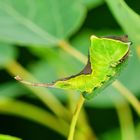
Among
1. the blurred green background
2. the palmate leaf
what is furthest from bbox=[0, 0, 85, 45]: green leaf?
the palmate leaf

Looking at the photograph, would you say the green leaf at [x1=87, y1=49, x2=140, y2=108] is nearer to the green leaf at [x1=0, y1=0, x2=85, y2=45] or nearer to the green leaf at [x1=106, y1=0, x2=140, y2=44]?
the green leaf at [x1=0, y1=0, x2=85, y2=45]

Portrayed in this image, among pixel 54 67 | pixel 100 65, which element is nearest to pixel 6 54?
pixel 54 67

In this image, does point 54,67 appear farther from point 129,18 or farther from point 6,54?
point 129,18

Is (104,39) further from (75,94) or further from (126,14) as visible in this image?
(75,94)

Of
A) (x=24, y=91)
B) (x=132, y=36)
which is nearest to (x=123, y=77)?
(x=24, y=91)

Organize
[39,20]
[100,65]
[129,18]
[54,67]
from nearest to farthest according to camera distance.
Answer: [100,65] → [129,18] → [39,20] → [54,67]

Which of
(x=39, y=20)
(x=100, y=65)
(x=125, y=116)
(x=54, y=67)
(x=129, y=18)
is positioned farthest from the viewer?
(x=54, y=67)

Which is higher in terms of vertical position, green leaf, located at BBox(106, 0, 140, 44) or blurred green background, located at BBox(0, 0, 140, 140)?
blurred green background, located at BBox(0, 0, 140, 140)
